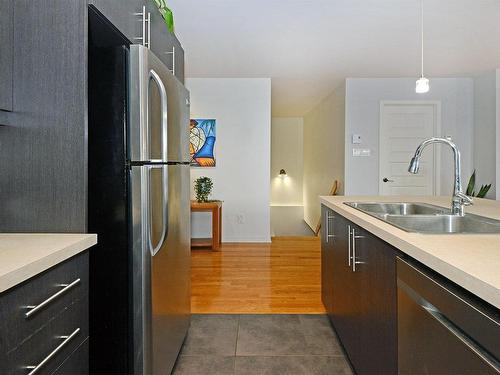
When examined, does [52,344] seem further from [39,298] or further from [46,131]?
[46,131]

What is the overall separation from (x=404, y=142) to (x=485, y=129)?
1.09 metres

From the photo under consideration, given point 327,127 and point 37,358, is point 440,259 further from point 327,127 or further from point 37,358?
point 327,127

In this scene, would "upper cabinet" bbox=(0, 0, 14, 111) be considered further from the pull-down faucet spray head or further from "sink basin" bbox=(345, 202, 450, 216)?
"sink basin" bbox=(345, 202, 450, 216)

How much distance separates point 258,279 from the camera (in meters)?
3.46

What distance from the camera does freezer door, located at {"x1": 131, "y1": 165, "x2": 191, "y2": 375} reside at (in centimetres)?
136

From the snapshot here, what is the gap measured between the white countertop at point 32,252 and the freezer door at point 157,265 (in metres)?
0.30

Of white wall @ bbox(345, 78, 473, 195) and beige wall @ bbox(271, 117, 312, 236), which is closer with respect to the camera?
white wall @ bbox(345, 78, 473, 195)

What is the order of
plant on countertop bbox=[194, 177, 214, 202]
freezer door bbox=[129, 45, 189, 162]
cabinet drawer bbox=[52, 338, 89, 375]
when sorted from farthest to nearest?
plant on countertop bbox=[194, 177, 214, 202]
freezer door bbox=[129, 45, 189, 162]
cabinet drawer bbox=[52, 338, 89, 375]

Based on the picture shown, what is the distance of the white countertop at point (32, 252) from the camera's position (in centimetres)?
72

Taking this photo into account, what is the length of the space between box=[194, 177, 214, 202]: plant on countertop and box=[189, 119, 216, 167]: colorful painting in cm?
40

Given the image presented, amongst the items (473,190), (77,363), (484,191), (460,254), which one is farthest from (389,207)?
(473,190)

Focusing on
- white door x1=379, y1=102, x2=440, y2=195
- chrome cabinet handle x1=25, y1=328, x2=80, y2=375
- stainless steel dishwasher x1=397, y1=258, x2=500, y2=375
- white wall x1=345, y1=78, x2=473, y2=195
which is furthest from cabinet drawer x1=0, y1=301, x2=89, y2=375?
white door x1=379, y1=102, x2=440, y2=195

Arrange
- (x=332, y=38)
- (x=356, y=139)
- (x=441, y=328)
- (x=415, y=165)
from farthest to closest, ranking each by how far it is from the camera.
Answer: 1. (x=356, y=139)
2. (x=332, y=38)
3. (x=415, y=165)
4. (x=441, y=328)

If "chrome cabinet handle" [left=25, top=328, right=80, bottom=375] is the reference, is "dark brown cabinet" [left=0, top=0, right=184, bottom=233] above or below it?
above
